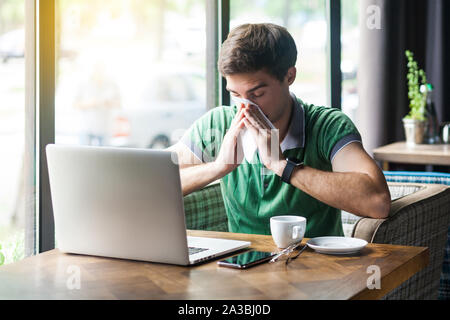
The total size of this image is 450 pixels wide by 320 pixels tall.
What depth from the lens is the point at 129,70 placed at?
2627mm

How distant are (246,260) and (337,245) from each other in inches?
10.6

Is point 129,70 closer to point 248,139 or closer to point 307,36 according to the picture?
point 248,139

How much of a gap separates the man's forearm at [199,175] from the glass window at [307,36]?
166cm

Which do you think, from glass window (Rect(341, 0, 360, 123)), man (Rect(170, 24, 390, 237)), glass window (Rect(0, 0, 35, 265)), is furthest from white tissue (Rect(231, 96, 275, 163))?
glass window (Rect(341, 0, 360, 123))

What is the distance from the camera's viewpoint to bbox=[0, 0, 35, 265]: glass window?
214 centimetres

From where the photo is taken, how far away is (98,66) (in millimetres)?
2459

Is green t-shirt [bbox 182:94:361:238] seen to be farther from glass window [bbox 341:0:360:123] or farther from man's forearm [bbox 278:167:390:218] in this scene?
glass window [bbox 341:0:360:123]

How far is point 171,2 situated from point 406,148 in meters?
1.77

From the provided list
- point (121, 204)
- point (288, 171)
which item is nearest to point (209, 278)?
point (121, 204)

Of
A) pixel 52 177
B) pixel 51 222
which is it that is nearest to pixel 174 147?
pixel 51 222

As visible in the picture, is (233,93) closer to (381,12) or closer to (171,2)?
(171,2)

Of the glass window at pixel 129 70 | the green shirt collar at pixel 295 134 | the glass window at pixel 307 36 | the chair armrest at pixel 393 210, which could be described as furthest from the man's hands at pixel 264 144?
the glass window at pixel 307 36

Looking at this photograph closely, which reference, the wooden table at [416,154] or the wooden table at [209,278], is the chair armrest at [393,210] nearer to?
the wooden table at [209,278]

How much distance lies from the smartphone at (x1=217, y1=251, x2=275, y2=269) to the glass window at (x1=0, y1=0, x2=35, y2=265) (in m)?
0.97
